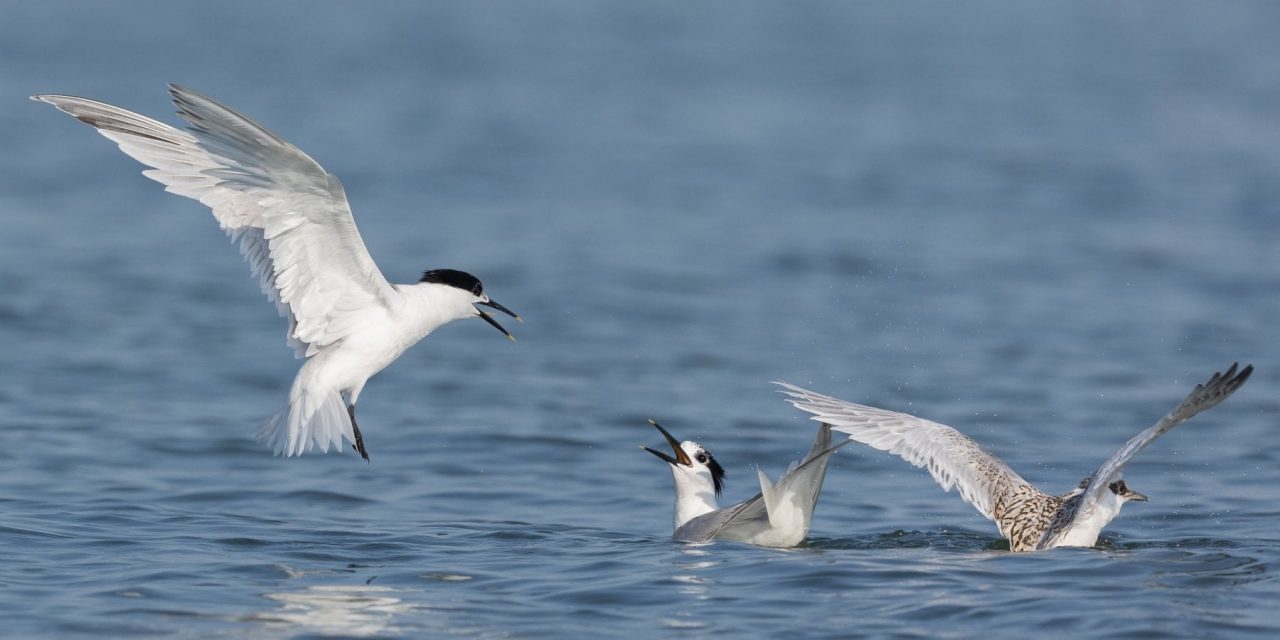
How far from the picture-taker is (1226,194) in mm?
21891

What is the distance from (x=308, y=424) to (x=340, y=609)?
5.95ft

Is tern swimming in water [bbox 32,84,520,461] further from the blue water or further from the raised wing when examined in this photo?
the raised wing

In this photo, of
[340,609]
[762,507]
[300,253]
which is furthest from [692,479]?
[340,609]

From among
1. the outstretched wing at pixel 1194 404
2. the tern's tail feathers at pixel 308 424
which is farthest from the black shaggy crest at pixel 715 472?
the outstretched wing at pixel 1194 404

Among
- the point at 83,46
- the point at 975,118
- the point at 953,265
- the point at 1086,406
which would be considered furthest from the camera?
the point at 83,46

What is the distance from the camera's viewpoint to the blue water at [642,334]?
310 inches

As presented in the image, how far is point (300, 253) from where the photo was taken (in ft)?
29.9

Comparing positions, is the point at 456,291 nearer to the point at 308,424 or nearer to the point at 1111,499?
the point at 308,424

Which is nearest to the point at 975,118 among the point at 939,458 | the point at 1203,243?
the point at 1203,243

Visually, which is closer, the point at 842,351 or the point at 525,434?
the point at 525,434

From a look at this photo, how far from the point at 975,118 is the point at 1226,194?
26.2ft

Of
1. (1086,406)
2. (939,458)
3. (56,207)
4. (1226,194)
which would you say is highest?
(1226,194)

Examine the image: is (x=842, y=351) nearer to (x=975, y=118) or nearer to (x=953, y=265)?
(x=953, y=265)

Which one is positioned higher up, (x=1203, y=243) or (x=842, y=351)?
(x=1203, y=243)
